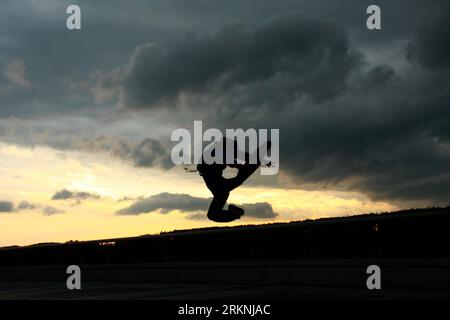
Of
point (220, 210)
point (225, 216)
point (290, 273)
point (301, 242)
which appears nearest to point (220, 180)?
point (220, 210)

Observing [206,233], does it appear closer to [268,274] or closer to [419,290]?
[268,274]

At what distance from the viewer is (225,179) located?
19734 mm

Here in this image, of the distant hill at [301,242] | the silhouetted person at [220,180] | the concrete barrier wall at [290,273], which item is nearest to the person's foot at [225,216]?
the silhouetted person at [220,180]

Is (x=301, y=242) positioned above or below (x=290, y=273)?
above

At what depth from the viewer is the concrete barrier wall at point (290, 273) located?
13.2 metres

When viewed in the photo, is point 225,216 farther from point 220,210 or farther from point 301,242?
point 301,242

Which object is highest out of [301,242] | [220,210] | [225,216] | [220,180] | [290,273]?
[220,180]

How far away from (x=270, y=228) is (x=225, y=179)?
4.06 metres

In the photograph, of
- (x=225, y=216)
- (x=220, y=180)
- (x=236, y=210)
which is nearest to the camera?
(x=220, y=180)

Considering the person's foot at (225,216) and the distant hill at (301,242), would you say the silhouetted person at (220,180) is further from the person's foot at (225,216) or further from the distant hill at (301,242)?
the distant hill at (301,242)

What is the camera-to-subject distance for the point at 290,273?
16062mm

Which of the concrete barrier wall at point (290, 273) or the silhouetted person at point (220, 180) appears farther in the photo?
the silhouetted person at point (220, 180)
